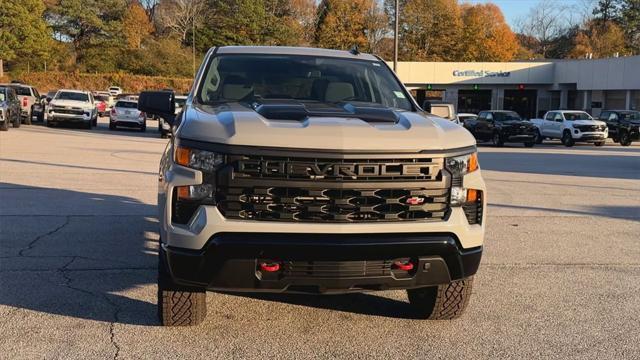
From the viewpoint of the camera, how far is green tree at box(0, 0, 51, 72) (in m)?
66.3

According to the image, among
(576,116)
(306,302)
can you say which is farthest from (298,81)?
(576,116)

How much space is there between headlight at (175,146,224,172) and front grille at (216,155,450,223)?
9 cm

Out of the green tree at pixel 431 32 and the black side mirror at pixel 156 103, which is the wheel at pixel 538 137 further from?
A: the green tree at pixel 431 32

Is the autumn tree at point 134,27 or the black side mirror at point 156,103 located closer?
the black side mirror at point 156,103

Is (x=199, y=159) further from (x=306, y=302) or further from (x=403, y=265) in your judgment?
(x=306, y=302)

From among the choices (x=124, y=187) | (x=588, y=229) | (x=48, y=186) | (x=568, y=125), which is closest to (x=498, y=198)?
(x=588, y=229)

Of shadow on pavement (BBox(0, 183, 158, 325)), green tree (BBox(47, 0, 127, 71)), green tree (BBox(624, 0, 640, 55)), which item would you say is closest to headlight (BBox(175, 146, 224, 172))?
A: shadow on pavement (BBox(0, 183, 158, 325))

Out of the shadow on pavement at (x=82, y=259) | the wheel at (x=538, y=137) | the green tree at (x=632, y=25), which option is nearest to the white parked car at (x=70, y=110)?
the wheel at (x=538, y=137)

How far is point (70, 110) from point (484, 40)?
6734 cm

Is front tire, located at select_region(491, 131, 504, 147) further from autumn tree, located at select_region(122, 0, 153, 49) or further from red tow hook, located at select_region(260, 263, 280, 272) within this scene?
autumn tree, located at select_region(122, 0, 153, 49)

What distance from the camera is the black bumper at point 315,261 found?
396cm

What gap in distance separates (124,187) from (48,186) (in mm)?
1330

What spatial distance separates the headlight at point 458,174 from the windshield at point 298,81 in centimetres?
132

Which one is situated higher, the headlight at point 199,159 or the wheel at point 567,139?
the headlight at point 199,159
